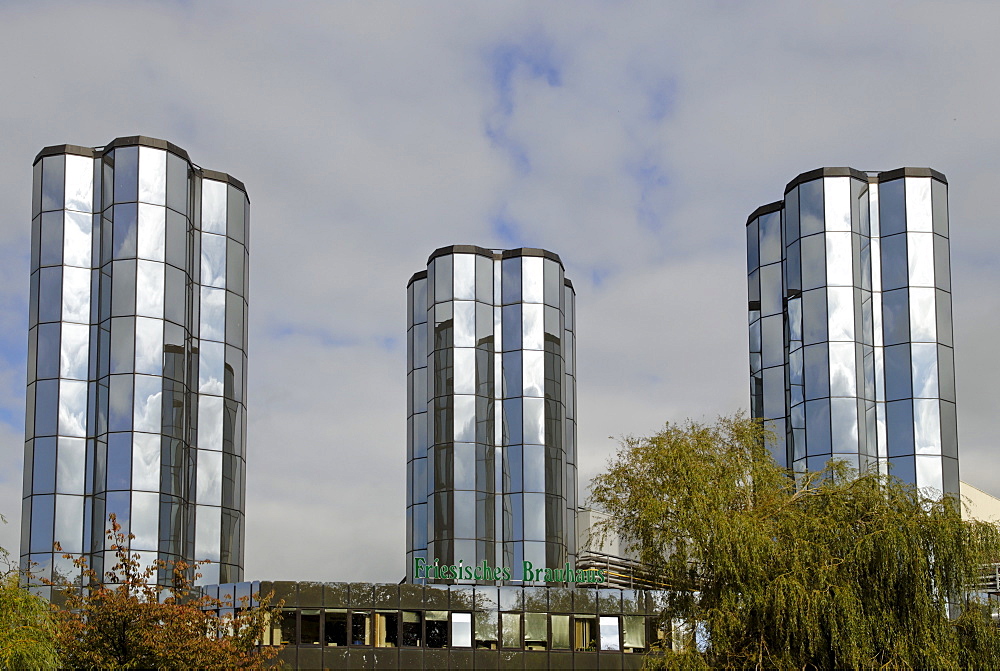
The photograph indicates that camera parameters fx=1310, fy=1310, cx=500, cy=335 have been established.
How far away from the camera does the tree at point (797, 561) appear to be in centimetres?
3259

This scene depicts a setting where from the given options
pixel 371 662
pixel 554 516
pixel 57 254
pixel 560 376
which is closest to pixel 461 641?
pixel 371 662

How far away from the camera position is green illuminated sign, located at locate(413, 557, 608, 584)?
61.4m

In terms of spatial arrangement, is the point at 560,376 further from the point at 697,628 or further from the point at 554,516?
the point at 697,628

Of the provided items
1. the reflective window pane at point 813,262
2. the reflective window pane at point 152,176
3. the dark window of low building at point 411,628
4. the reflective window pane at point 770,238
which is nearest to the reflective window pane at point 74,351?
the reflective window pane at point 152,176

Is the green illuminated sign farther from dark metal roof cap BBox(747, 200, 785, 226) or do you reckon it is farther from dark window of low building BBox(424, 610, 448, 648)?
dark metal roof cap BBox(747, 200, 785, 226)

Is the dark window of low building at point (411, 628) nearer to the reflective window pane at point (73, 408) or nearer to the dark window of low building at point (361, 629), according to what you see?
the dark window of low building at point (361, 629)

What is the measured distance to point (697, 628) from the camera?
33969 mm

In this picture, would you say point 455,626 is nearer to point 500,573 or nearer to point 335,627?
point 335,627

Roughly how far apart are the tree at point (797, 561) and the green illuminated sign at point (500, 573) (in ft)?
82.6

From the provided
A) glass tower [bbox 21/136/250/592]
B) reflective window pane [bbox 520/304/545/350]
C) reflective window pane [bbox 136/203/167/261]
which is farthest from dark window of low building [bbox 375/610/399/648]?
reflective window pane [bbox 520/304/545/350]

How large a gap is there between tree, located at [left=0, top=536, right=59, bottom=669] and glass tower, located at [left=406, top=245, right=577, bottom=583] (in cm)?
3701

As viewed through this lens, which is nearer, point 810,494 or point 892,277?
point 810,494

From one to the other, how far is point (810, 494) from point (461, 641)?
24.6m

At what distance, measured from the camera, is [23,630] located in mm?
34375
